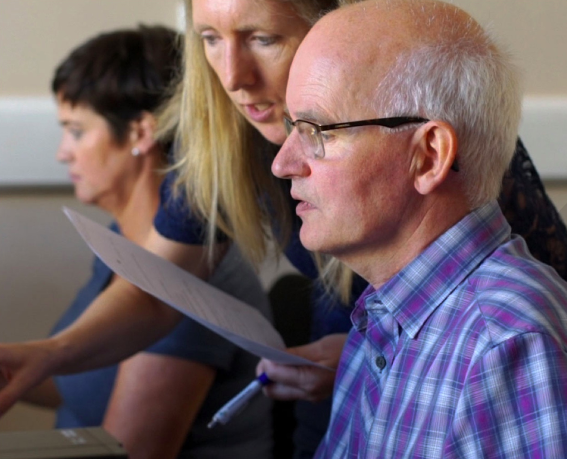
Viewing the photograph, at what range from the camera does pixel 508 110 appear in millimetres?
971

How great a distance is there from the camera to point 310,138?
0.97 metres

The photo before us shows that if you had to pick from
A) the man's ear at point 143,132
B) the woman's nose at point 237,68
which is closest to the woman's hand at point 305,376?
the woman's nose at point 237,68

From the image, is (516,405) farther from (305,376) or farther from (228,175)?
(228,175)

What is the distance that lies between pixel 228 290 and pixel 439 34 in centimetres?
88

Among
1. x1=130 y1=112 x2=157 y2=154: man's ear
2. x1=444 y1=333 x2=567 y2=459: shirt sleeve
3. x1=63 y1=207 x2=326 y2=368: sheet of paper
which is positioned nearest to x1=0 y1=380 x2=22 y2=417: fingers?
x1=63 y1=207 x2=326 y2=368: sheet of paper

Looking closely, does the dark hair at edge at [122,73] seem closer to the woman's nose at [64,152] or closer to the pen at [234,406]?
the woman's nose at [64,152]

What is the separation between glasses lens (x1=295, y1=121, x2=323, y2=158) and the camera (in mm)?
962

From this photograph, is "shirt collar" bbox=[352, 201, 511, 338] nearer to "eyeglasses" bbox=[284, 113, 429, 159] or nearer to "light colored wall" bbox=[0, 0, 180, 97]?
"eyeglasses" bbox=[284, 113, 429, 159]

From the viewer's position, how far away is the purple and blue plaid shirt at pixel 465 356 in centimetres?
Result: 77

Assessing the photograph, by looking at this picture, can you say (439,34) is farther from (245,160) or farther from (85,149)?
(85,149)

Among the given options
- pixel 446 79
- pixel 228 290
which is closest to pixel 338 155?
pixel 446 79

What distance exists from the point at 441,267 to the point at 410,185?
96 millimetres

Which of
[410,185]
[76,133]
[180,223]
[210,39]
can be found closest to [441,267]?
[410,185]

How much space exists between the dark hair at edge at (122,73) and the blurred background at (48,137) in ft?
0.75
